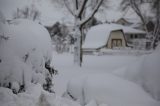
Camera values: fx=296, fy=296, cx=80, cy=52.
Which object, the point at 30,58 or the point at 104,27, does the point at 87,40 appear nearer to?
the point at 104,27

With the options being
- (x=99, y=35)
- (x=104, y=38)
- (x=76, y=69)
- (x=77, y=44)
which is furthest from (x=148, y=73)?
(x=99, y=35)

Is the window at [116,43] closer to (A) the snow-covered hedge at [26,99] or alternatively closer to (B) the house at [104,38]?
(B) the house at [104,38]

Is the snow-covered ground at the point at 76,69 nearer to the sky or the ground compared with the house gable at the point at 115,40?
nearer to the sky

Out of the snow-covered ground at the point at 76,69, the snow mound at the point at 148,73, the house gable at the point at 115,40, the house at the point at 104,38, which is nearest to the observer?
the snow mound at the point at 148,73

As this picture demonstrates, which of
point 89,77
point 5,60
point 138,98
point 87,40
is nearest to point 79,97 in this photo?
point 89,77

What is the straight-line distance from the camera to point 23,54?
4.30 meters

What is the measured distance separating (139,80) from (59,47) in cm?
2341

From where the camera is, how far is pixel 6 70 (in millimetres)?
3900

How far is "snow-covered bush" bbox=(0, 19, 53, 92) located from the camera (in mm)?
3941

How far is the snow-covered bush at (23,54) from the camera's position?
12.9ft

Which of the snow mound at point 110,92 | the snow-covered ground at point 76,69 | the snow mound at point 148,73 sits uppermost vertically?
the snow mound at point 148,73

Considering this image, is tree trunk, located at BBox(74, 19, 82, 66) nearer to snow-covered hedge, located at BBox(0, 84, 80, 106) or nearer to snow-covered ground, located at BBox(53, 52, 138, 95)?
snow-covered ground, located at BBox(53, 52, 138, 95)

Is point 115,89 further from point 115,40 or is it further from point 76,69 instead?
point 115,40

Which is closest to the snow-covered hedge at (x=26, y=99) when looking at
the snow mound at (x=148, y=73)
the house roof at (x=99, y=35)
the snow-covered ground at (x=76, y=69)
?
the snow mound at (x=148, y=73)
